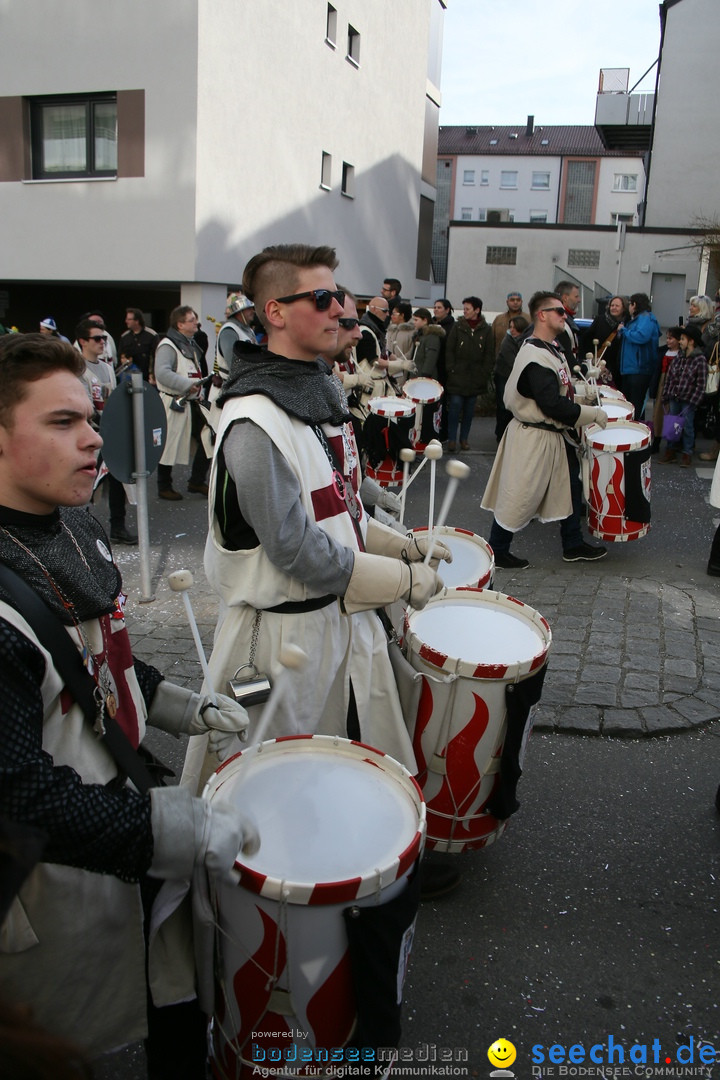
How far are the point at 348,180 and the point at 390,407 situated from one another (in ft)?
47.9

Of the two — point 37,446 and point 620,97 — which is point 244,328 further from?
point 620,97

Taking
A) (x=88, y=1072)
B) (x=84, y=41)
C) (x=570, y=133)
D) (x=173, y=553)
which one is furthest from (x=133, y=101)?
(x=570, y=133)

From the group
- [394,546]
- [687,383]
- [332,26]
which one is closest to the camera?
[394,546]

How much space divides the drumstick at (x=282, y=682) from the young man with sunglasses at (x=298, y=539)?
0.02 metres

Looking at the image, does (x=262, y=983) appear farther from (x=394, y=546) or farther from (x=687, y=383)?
(x=687, y=383)

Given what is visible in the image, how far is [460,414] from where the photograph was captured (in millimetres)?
10914

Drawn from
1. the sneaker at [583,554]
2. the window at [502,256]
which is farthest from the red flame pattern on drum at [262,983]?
the window at [502,256]

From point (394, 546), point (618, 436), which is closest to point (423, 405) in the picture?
point (618, 436)

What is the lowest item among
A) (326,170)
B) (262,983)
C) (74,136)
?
(262,983)

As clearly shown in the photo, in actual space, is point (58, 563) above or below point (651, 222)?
below

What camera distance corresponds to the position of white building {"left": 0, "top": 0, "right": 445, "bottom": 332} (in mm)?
13375

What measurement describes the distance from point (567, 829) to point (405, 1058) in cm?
129

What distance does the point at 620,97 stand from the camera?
24141 millimetres

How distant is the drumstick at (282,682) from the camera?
165cm
